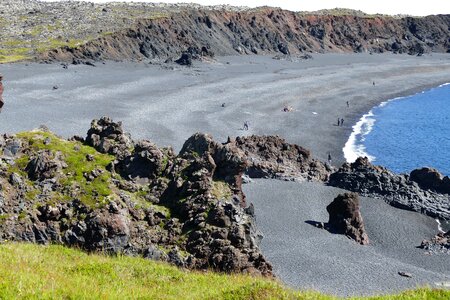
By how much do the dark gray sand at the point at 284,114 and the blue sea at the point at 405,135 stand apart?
110 inches

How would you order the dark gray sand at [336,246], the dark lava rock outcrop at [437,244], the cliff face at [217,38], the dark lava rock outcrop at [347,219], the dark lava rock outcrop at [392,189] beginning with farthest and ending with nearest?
the cliff face at [217,38] < the dark lava rock outcrop at [392,189] < the dark lava rock outcrop at [347,219] < the dark lava rock outcrop at [437,244] < the dark gray sand at [336,246]

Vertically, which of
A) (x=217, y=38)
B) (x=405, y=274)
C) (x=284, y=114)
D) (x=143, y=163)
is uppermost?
(x=217, y=38)

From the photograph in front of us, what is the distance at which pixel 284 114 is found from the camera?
85938mm

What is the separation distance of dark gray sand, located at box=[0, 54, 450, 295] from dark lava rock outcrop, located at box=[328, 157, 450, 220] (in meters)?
1.66

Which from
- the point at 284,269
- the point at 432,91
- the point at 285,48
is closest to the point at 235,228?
the point at 284,269

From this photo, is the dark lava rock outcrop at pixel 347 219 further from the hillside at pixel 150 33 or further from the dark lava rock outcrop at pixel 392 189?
the hillside at pixel 150 33

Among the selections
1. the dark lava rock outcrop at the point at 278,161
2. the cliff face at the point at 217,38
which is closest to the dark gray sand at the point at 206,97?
the cliff face at the point at 217,38

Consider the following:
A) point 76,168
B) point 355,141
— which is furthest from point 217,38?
point 76,168

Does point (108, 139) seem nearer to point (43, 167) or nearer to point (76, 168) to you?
point (76, 168)

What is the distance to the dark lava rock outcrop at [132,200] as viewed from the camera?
910 inches

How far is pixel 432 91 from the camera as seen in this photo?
420 feet

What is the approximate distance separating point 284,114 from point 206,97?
16720mm

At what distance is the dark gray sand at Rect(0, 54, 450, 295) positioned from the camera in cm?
3353

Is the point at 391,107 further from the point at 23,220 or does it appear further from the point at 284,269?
the point at 23,220
